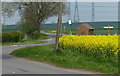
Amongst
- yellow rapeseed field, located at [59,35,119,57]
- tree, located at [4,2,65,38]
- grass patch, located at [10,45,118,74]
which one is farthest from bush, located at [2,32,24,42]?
yellow rapeseed field, located at [59,35,119,57]

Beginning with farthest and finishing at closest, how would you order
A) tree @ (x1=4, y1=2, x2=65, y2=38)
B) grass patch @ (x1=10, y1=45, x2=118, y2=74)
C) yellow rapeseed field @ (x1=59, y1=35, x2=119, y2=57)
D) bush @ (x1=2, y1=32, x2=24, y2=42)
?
tree @ (x1=4, y1=2, x2=65, y2=38) → bush @ (x1=2, y1=32, x2=24, y2=42) → yellow rapeseed field @ (x1=59, y1=35, x2=119, y2=57) → grass patch @ (x1=10, y1=45, x2=118, y2=74)

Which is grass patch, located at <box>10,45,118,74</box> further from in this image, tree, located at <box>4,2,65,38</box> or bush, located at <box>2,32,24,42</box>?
tree, located at <box>4,2,65,38</box>

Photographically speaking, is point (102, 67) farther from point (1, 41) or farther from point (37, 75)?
point (1, 41)

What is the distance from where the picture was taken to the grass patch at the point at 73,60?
13734 mm

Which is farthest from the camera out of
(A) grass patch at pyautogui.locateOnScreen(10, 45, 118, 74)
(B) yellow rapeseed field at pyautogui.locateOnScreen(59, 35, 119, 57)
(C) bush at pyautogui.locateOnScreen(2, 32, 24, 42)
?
(C) bush at pyautogui.locateOnScreen(2, 32, 24, 42)

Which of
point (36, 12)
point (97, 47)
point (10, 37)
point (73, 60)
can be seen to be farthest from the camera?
point (36, 12)

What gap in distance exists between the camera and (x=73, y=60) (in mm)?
15641

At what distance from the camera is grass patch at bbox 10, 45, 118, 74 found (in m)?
13.7

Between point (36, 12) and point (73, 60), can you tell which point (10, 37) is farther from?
point (73, 60)

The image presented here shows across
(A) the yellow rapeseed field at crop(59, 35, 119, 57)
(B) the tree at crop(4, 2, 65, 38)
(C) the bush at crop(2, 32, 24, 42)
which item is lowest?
(C) the bush at crop(2, 32, 24, 42)

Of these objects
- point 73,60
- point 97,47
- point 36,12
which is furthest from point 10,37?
point 73,60

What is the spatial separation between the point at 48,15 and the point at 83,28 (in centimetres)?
1444

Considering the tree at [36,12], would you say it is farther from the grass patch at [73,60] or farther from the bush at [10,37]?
the grass patch at [73,60]

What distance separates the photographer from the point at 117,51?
1492 centimetres
